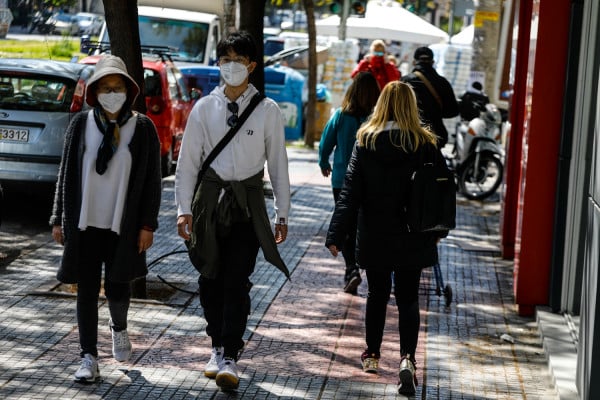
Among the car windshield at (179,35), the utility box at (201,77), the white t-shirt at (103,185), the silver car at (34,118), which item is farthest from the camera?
the car windshield at (179,35)

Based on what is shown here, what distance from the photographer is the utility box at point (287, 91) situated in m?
25.4

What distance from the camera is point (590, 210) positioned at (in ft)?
21.0

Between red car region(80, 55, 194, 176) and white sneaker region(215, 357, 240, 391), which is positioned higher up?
red car region(80, 55, 194, 176)

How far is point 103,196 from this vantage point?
6742 mm

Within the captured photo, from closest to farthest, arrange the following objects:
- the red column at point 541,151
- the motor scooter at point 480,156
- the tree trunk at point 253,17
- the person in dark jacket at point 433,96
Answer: the red column at point 541,151, the person in dark jacket at point 433,96, the tree trunk at point 253,17, the motor scooter at point 480,156

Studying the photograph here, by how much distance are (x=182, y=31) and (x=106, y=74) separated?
17716 millimetres

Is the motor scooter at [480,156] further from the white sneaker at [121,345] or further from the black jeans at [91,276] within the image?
the black jeans at [91,276]

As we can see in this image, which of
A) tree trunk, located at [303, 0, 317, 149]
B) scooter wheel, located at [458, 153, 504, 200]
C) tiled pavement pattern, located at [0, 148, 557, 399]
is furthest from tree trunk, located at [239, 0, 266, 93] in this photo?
tree trunk, located at [303, 0, 317, 149]

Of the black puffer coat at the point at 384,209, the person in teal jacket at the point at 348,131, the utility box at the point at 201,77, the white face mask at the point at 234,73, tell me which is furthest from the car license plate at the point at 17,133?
the utility box at the point at 201,77

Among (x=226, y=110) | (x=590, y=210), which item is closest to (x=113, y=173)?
(x=226, y=110)

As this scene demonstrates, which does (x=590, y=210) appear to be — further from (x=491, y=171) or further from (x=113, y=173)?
(x=491, y=171)

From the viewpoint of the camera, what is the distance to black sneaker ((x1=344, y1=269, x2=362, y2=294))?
9.91 meters

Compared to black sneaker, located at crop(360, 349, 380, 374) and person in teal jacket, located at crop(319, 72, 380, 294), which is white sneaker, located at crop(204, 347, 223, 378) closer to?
black sneaker, located at crop(360, 349, 380, 374)

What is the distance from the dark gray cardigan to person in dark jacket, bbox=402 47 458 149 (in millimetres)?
4366
